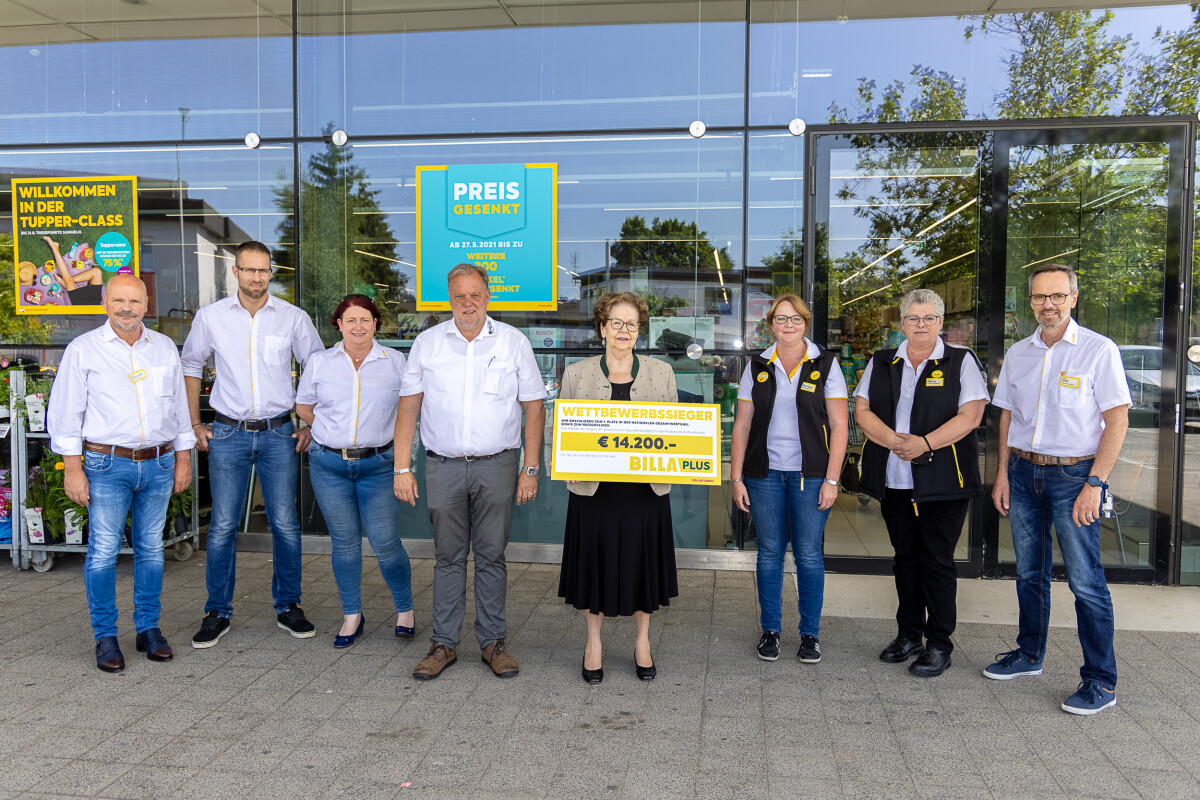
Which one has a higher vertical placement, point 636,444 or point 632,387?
point 632,387

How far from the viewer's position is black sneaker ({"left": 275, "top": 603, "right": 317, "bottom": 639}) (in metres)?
4.38

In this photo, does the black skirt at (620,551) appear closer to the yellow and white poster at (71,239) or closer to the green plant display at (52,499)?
the green plant display at (52,499)

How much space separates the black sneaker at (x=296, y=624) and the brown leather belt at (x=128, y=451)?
107 cm

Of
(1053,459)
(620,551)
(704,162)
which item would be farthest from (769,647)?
(704,162)

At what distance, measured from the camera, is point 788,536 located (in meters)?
4.19

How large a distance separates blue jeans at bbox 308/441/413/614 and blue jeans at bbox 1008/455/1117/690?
3.01 m

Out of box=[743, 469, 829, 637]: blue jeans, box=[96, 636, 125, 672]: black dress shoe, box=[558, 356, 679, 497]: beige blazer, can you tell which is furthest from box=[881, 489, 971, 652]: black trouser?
box=[96, 636, 125, 672]: black dress shoe

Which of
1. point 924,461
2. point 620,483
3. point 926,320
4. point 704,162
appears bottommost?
point 620,483

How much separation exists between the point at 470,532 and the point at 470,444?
46 centimetres

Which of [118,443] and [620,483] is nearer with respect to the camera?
[620,483]

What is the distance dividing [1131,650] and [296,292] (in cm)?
579

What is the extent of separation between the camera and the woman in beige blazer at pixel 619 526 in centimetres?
371

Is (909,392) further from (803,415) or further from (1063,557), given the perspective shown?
(1063,557)

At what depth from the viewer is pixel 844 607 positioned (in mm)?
4910
